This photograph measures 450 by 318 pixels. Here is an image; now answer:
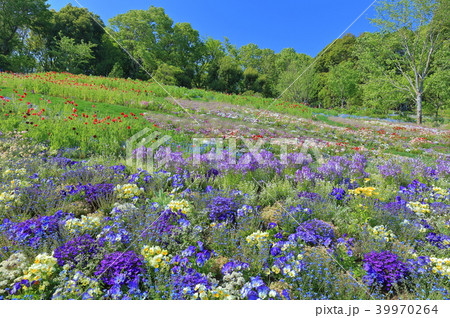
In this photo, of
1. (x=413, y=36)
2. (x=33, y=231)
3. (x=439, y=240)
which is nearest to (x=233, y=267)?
(x=33, y=231)

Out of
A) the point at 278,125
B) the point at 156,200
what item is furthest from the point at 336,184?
the point at 278,125

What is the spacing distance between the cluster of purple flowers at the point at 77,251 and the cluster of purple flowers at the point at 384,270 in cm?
313

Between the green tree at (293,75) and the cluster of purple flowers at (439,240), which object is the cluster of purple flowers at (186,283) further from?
the green tree at (293,75)

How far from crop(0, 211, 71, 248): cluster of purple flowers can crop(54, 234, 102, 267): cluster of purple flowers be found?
0.98 ft

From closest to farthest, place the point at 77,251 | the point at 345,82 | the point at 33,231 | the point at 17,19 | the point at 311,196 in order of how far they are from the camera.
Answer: the point at 77,251, the point at 33,231, the point at 311,196, the point at 17,19, the point at 345,82

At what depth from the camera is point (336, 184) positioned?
19.1ft

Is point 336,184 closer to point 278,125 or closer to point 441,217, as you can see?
point 441,217

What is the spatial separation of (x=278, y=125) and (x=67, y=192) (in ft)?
36.2

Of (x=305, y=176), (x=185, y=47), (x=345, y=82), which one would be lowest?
(x=305, y=176)

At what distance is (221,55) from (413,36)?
2245 centimetres

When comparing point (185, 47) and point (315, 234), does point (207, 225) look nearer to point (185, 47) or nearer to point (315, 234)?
point (315, 234)

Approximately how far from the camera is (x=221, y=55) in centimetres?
1716
